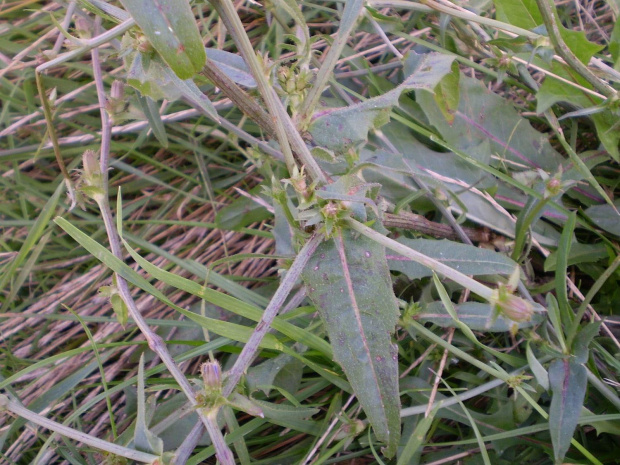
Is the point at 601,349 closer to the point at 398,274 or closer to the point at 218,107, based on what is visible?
the point at 398,274

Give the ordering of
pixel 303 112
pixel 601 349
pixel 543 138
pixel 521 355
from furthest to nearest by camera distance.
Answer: pixel 543 138 → pixel 521 355 → pixel 601 349 → pixel 303 112

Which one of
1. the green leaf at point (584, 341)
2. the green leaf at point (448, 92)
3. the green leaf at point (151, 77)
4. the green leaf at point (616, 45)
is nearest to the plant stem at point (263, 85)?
the green leaf at point (151, 77)

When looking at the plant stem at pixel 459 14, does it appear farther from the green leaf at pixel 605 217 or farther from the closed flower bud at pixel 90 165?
the closed flower bud at pixel 90 165

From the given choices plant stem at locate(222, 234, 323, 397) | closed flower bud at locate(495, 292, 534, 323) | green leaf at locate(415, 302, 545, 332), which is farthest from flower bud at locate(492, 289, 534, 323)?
green leaf at locate(415, 302, 545, 332)

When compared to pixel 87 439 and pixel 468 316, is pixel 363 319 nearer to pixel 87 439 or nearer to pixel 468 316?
pixel 468 316

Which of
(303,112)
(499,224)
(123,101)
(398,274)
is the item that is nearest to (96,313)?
(123,101)

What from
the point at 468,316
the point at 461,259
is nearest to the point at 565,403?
the point at 468,316
